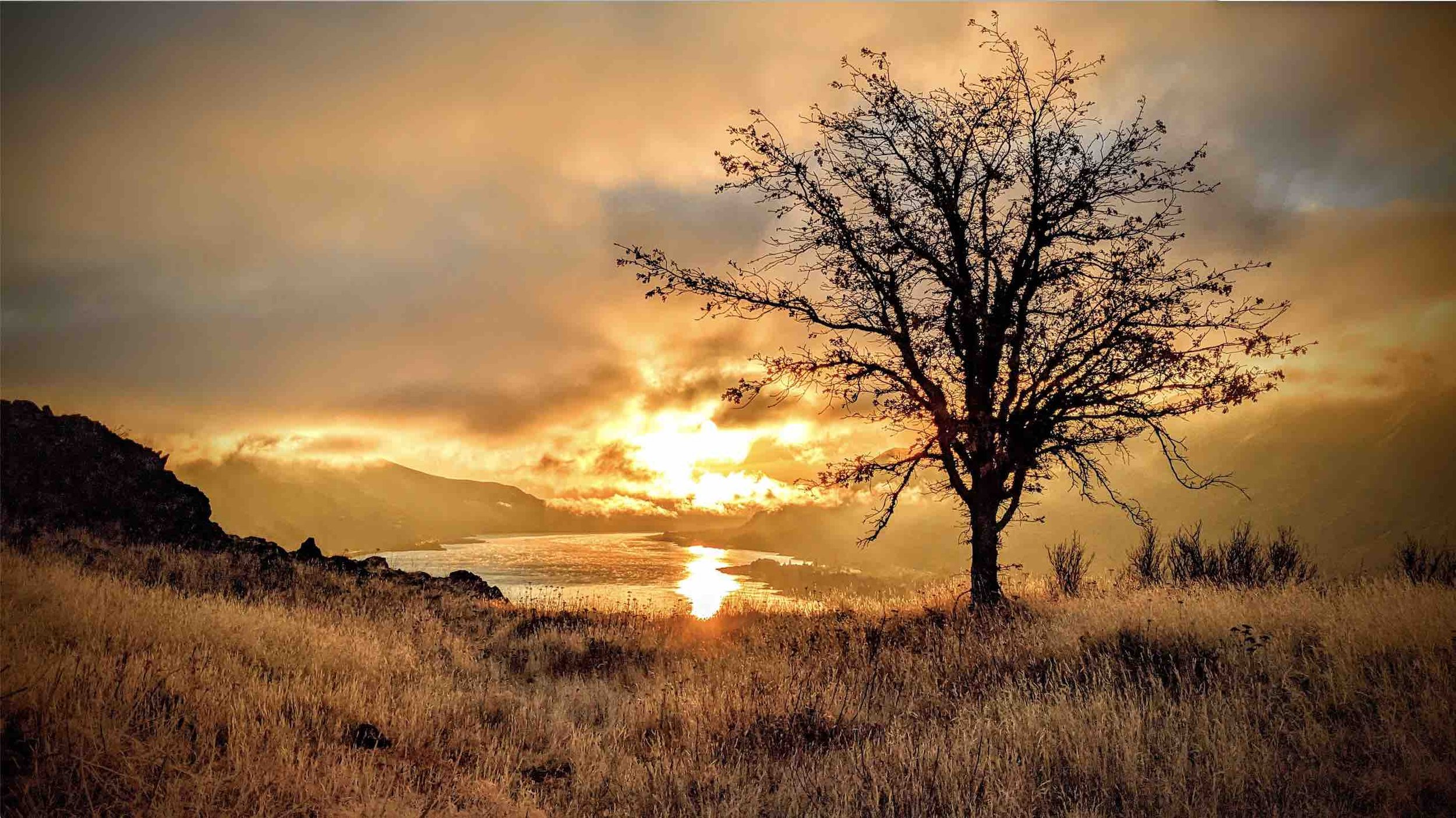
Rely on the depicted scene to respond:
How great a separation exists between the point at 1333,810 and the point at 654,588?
67.8 feet

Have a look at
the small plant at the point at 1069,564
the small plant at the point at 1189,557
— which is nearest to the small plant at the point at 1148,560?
the small plant at the point at 1189,557

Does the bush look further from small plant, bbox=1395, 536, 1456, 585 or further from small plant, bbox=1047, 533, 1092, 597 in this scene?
small plant, bbox=1395, 536, 1456, 585

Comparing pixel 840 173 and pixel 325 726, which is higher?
pixel 840 173

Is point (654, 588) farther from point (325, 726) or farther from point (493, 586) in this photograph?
point (325, 726)

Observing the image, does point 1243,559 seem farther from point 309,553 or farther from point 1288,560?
point 309,553

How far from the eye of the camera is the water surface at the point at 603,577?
18.6 meters

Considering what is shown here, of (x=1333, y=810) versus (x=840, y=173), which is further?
(x=840, y=173)

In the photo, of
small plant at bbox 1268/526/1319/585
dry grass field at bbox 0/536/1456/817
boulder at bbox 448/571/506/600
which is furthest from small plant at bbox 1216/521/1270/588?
boulder at bbox 448/571/506/600

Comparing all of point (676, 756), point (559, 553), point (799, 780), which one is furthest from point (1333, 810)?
point (559, 553)

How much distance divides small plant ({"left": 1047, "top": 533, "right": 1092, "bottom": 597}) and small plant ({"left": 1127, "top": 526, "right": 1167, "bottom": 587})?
3.37 feet

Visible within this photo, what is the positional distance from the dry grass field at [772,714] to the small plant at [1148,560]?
4045mm

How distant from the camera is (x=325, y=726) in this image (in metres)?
6.28

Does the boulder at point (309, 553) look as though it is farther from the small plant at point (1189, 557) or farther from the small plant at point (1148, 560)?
the small plant at point (1189, 557)

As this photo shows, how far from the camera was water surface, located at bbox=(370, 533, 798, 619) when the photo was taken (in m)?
18.6
